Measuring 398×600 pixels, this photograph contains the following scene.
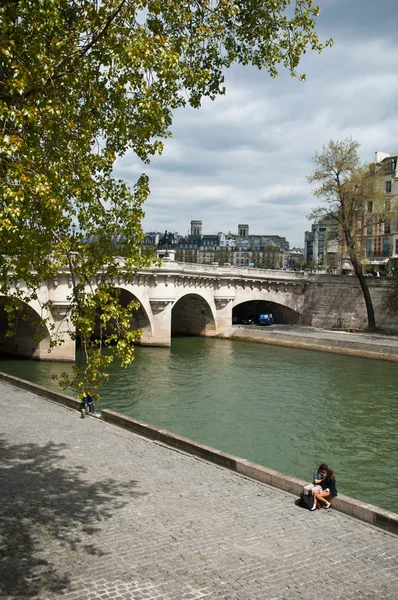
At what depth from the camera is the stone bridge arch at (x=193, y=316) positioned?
5159cm

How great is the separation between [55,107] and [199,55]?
4.62 m

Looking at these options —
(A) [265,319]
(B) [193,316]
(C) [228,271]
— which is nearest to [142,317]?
(B) [193,316]

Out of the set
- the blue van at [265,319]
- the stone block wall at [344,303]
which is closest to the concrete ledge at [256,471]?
the stone block wall at [344,303]

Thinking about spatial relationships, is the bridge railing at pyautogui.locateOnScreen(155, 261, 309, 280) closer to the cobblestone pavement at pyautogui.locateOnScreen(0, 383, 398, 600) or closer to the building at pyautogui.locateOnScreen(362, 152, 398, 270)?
the building at pyautogui.locateOnScreen(362, 152, 398, 270)

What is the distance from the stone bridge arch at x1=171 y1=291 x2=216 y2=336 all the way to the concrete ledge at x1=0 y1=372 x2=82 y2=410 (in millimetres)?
25964

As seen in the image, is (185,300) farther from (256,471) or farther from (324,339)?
(256,471)

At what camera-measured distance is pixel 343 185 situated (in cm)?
4738

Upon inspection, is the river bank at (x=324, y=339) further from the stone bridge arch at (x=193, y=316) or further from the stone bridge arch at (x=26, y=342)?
the stone bridge arch at (x=26, y=342)

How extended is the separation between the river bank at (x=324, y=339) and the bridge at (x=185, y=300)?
2666 millimetres

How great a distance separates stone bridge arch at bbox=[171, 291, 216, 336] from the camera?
51594 mm

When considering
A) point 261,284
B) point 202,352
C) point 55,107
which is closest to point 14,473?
point 55,107

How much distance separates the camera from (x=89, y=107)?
10602 millimetres

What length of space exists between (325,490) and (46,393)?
43.3ft

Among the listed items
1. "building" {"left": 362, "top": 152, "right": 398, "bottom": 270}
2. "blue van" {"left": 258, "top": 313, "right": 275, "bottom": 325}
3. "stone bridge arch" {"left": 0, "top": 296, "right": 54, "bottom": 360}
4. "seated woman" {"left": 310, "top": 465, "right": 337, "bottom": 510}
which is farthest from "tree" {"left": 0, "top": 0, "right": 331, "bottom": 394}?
"building" {"left": 362, "top": 152, "right": 398, "bottom": 270}
